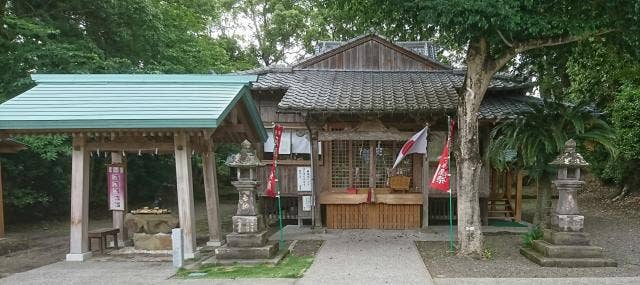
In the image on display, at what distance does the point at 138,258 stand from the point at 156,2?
12011 mm

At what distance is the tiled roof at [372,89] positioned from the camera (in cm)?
1257

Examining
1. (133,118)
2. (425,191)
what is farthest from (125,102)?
(425,191)

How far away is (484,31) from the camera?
9195 millimetres

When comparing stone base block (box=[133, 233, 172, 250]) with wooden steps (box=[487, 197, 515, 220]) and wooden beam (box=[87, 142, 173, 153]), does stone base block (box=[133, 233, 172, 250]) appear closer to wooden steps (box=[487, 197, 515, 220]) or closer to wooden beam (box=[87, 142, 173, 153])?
wooden beam (box=[87, 142, 173, 153])

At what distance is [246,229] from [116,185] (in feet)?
13.8

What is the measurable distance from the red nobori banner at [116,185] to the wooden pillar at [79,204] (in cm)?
148

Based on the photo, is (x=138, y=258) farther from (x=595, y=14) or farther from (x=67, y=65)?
(x=595, y=14)

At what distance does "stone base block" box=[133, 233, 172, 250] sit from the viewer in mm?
11071

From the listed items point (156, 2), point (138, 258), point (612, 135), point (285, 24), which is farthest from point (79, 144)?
point (285, 24)

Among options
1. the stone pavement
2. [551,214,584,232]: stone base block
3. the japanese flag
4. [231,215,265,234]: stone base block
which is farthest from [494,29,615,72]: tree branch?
[231,215,265,234]: stone base block

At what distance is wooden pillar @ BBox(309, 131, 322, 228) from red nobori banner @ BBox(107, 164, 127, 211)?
509cm

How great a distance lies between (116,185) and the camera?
12.1 metres

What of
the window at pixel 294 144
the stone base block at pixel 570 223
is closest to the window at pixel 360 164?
the window at pixel 294 144

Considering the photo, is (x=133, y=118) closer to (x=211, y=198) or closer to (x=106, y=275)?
(x=106, y=275)
